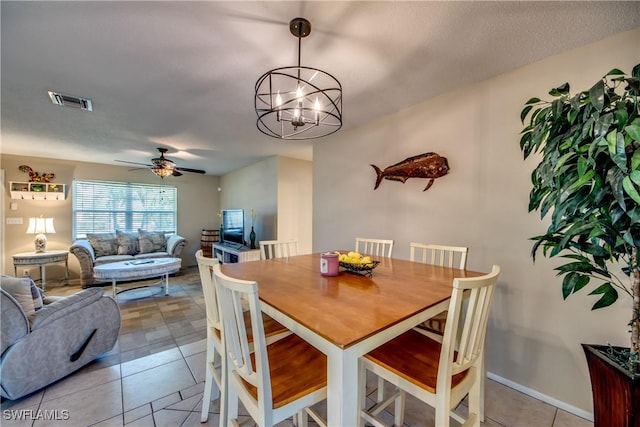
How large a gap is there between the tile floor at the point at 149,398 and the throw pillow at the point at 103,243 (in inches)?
123

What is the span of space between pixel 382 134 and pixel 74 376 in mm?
3502

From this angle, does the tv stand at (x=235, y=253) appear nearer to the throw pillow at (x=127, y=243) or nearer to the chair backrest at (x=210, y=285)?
the throw pillow at (x=127, y=243)

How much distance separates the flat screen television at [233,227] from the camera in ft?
17.1

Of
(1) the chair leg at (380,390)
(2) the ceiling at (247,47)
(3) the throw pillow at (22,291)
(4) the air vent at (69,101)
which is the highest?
(2) the ceiling at (247,47)

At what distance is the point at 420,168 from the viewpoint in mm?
2471

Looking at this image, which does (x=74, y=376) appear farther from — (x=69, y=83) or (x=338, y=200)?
(x=338, y=200)

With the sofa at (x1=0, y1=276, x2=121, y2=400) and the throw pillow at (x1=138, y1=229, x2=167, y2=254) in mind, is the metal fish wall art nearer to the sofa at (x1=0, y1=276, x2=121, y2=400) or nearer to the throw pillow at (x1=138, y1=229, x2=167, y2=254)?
the sofa at (x1=0, y1=276, x2=121, y2=400)

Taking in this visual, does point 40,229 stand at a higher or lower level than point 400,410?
higher

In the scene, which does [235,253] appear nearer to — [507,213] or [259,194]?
[259,194]

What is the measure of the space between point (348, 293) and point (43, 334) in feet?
6.92

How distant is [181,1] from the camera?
132 centimetres

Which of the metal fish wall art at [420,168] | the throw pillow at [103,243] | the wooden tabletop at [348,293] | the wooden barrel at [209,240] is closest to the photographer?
the wooden tabletop at [348,293]

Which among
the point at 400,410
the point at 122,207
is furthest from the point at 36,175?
the point at 400,410

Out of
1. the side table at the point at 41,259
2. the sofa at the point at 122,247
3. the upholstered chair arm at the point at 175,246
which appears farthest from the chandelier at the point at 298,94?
the side table at the point at 41,259
